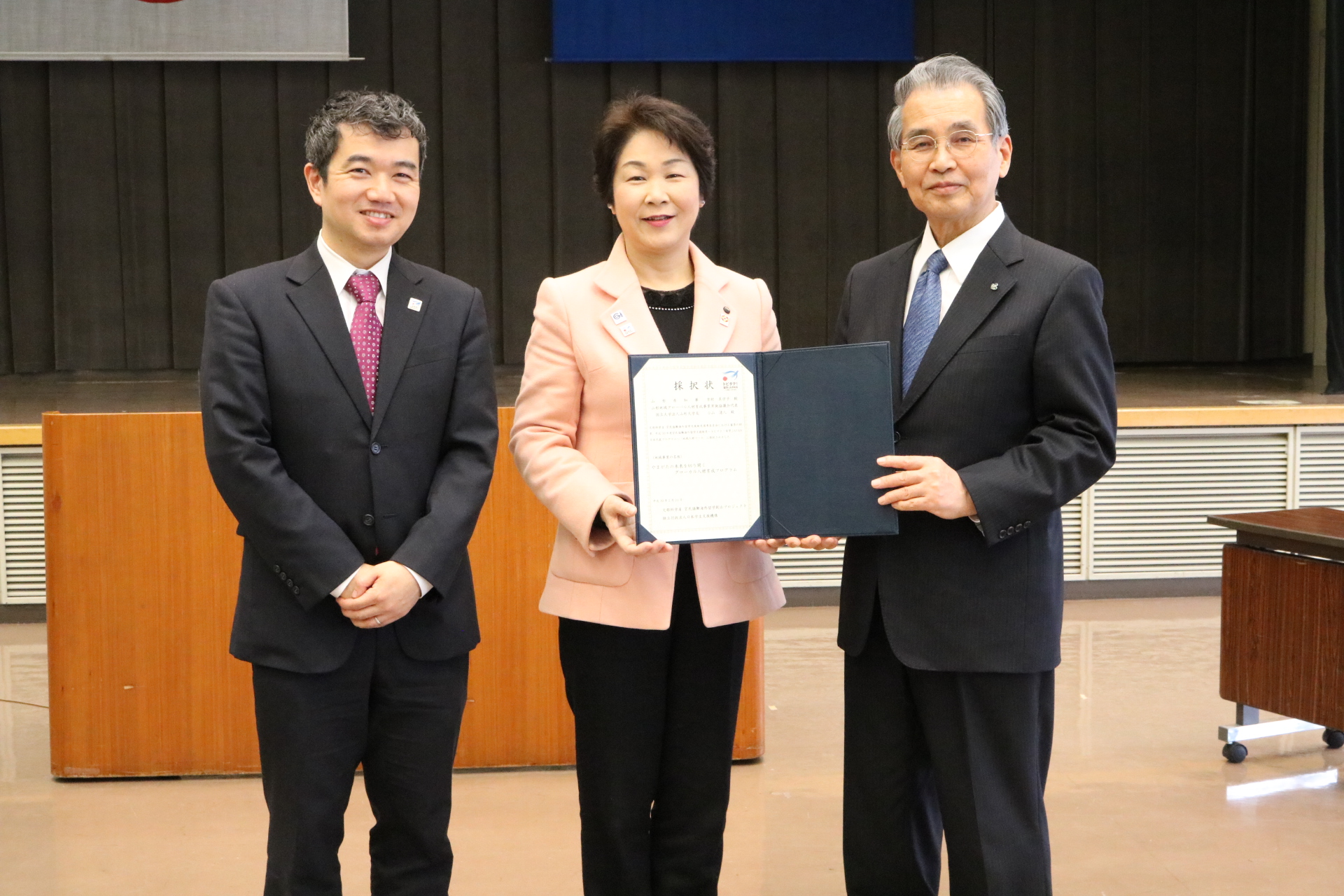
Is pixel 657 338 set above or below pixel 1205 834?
above

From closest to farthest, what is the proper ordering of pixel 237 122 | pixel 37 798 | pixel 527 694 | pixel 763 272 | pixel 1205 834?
pixel 1205 834 < pixel 37 798 < pixel 527 694 < pixel 237 122 < pixel 763 272

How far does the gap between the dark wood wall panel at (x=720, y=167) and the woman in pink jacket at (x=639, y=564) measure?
243 inches

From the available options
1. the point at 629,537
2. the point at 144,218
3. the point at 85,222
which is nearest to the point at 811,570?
the point at 629,537

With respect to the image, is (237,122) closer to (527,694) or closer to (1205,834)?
(527,694)

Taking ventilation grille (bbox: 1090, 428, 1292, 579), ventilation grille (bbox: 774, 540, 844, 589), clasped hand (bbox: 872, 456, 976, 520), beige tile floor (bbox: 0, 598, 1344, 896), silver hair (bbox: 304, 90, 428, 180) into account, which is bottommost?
beige tile floor (bbox: 0, 598, 1344, 896)

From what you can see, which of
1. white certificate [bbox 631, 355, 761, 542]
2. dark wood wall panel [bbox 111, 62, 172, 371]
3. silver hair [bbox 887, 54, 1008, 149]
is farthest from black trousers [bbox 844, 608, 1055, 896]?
dark wood wall panel [bbox 111, 62, 172, 371]

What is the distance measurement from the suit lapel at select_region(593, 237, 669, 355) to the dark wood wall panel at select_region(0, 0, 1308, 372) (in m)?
6.17

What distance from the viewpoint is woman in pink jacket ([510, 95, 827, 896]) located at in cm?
191

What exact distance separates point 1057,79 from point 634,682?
7588 millimetres

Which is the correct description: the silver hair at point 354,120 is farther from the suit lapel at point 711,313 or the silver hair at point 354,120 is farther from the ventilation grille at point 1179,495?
the ventilation grille at point 1179,495

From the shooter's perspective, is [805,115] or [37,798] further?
[805,115]

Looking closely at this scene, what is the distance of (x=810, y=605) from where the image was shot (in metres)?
4.79

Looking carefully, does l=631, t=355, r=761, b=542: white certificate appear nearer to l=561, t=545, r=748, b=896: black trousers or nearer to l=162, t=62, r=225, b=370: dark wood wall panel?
l=561, t=545, r=748, b=896: black trousers

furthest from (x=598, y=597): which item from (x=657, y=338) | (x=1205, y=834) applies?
(x=1205, y=834)
